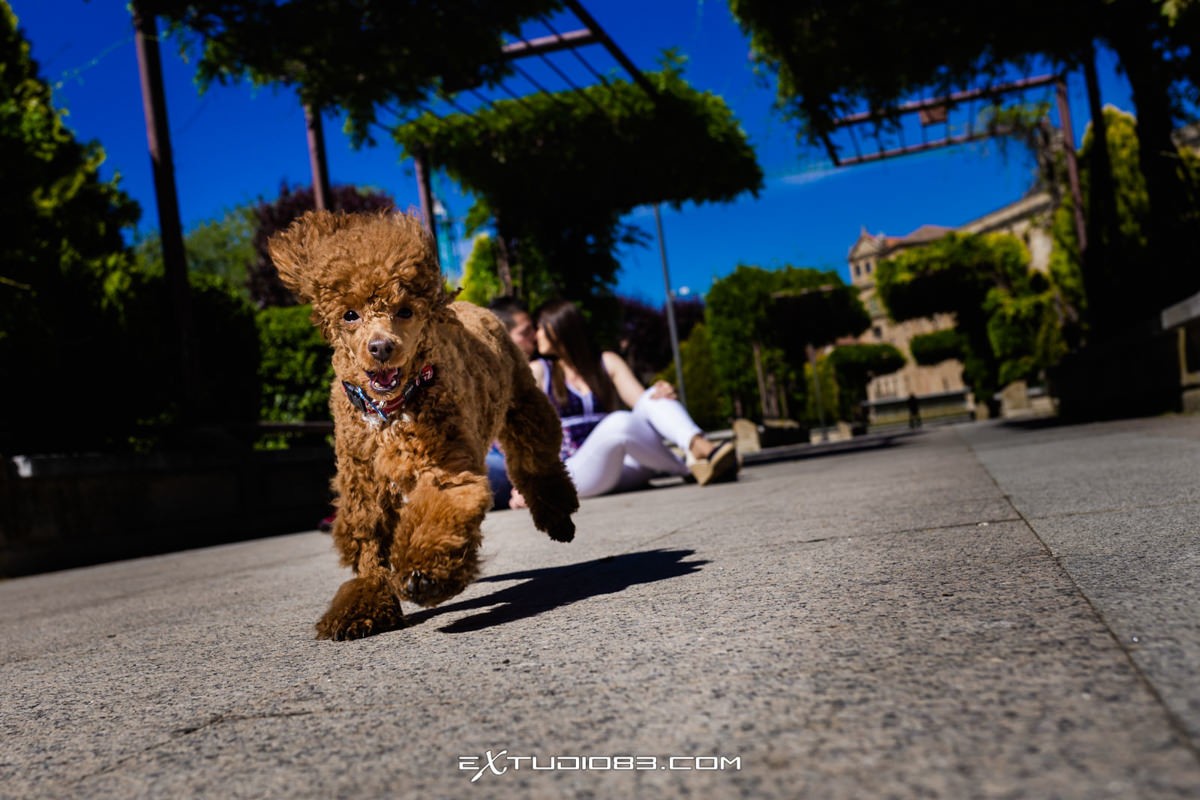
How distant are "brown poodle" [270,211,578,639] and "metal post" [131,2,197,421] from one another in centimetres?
670

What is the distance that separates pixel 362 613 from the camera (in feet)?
7.59

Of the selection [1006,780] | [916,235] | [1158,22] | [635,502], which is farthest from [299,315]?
[916,235]

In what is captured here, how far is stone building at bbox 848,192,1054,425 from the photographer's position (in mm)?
45281

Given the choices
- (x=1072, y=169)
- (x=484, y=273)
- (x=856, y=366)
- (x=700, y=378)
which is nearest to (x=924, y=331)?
(x=856, y=366)

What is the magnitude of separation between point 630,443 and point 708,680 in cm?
561

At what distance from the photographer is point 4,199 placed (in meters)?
7.49

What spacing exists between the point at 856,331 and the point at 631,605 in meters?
36.5

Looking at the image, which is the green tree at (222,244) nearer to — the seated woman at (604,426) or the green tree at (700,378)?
the green tree at (700,378)

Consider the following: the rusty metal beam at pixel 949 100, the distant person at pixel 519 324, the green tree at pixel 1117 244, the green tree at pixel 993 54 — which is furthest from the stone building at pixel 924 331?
the distant person at pixel 519 324

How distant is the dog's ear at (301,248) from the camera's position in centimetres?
262

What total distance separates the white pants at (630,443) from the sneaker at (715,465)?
19cm

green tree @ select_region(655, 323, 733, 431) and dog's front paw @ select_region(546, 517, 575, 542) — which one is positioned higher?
green tree @ select_region(655, 323, 733, 431)

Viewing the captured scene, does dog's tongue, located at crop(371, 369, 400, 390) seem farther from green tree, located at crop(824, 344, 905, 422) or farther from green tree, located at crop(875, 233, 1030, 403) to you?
green tree, located at crop(824, 344, 905, 422)

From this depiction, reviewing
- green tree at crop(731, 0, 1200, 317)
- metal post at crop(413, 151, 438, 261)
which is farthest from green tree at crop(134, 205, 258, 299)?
green tree at crop(731, 0, 1200, 317)
